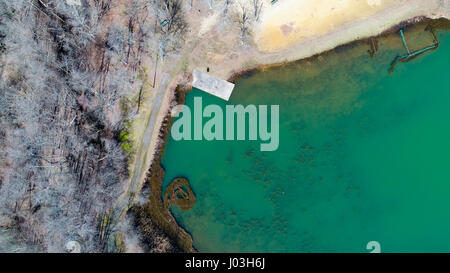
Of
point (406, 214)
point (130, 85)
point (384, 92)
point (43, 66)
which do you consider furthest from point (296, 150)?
point (43, 66)

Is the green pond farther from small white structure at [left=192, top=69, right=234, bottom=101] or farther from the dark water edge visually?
small white structure at [left=192, top=69, right=234, bottom=101]

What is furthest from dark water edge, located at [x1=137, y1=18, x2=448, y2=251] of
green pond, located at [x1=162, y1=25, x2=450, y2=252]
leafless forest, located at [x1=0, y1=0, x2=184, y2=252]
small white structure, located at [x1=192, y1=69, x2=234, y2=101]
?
leafless forest, located at [x1=0, y1=0, x2=184, y2=252]

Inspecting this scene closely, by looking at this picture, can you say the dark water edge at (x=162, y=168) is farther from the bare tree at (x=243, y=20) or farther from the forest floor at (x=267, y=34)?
the bare tree at (x=243, y=20)

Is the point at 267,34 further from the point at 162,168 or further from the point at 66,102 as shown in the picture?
the point at 66,102

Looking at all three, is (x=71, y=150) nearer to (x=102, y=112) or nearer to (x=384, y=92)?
(x=102, y=112)

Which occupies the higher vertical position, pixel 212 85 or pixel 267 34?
pixel 267 34

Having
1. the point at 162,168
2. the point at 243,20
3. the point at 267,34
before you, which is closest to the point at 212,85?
the point at 243,20
